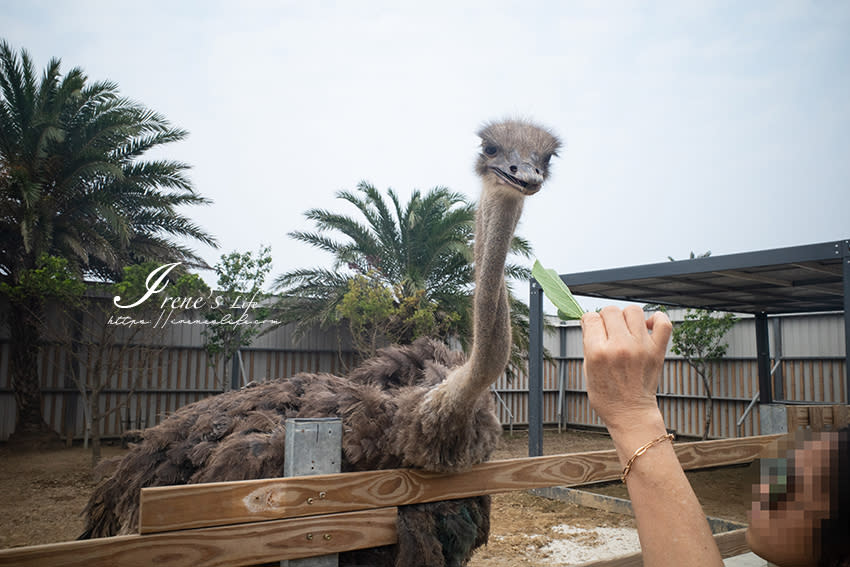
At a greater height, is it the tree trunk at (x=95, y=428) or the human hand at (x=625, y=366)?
the human hand at (x=625, y=366)

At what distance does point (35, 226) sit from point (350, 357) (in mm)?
6466

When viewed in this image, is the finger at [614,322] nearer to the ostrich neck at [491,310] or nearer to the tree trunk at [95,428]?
the ostrich neck at [491,310]

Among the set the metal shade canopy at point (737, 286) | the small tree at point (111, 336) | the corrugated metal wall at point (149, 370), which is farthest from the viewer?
the corrugated metal wall at point (149, 370)

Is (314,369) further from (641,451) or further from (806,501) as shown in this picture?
(806,501)

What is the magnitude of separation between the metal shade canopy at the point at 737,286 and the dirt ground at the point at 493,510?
984 mm

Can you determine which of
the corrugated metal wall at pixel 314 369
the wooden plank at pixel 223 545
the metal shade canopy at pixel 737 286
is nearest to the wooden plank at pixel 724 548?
the wooden plank at pixel 223 545

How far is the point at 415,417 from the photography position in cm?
234

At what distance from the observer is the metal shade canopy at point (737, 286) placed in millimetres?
5598

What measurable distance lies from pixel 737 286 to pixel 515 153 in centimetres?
608

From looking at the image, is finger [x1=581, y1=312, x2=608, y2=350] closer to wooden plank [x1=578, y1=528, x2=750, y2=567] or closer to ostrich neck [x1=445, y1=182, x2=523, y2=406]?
Answer: ostrich neck [x1=445, y1=182, x2=523, y2=406]

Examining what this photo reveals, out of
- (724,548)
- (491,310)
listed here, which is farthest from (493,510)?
(491,310)

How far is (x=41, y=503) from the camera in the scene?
7.76 metres

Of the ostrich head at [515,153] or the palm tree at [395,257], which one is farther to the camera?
the palm tree at [395,257]

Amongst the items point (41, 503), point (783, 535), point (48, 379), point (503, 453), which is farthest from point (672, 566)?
point (48, 379)
